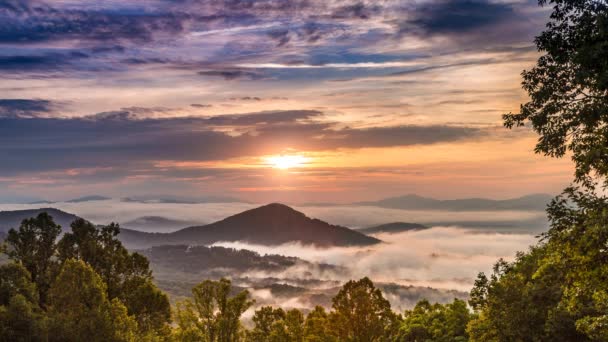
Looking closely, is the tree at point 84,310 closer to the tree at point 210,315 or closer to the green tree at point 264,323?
the tree at point 210,315

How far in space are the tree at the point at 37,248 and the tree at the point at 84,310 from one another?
915 centimetres

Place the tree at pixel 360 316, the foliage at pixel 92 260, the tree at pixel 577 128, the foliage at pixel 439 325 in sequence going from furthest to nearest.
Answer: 1. the tree at pixel 360 316
2. the foliage at pixel 439 325
3. the foliage at pixel 92 260
4. the tree at pixel 577 128

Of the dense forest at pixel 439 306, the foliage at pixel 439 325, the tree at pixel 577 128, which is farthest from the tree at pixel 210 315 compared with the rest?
the tree at pixel 577 128

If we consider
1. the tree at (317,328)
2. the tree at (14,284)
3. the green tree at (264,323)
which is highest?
the tree at (14,284)

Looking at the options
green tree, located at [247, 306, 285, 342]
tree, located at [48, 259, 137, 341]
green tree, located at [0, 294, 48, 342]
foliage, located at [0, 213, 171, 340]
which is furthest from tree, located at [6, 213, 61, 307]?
green tree, located at [247, 306, 285, 342]

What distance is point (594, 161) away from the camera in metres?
17.4

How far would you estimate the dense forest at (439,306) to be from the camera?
17641mm

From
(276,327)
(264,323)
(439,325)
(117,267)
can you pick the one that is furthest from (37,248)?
(439,325)

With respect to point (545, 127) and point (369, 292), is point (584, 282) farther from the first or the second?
point (369, 292)

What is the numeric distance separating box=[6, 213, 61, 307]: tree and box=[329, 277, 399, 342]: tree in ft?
89.8

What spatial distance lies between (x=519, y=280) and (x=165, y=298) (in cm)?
3134

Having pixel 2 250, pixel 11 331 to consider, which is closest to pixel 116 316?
pixel 11 331

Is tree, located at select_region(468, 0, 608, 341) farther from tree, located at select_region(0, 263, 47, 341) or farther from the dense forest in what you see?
tree, located at select_region(0, 263, 47, 341)

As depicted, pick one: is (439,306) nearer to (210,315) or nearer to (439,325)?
(439,325)
